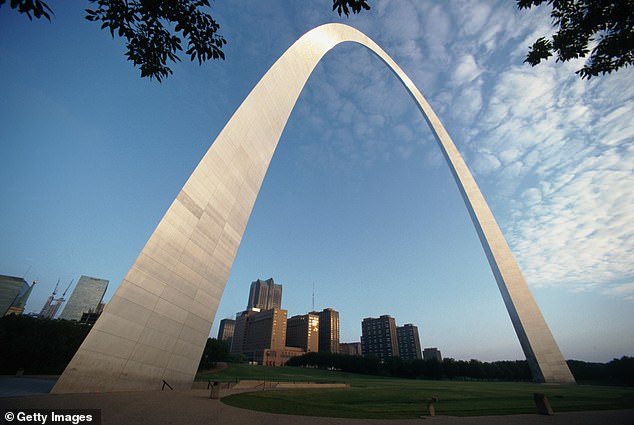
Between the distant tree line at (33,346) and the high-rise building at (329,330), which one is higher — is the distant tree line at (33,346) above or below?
below

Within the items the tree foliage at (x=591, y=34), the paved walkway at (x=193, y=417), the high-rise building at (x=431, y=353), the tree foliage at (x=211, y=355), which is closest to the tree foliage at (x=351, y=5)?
the tree foliage at (x=591, y=34)

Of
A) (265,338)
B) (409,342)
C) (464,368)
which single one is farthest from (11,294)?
(409,342)

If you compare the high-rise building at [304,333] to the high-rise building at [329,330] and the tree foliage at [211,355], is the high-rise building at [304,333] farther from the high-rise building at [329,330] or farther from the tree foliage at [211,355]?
the tree foliage at [211,355]

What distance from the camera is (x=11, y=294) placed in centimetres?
11569

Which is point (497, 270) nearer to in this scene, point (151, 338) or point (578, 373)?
point (151, 338)

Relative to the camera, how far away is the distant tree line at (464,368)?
137 ft

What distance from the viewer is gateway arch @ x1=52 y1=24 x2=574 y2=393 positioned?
9.76m

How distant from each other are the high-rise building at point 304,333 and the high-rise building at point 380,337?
91.3 ft

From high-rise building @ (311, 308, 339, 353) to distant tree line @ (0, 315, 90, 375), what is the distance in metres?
138

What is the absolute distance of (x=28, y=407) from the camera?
604 cm

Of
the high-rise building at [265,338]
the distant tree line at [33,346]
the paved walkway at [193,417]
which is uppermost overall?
the high-rise building at [265,338]

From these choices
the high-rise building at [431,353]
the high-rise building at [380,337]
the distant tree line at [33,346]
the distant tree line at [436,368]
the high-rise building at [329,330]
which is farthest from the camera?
Answer: the high-rise building at [431,353]

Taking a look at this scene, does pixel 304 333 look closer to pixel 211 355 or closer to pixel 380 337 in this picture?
pixel 380 337

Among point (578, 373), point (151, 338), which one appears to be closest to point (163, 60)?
point (151, 338)
